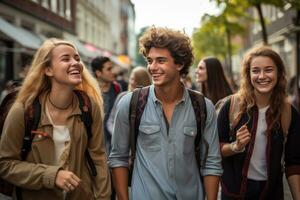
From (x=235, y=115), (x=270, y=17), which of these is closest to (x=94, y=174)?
(x=235, y=115)

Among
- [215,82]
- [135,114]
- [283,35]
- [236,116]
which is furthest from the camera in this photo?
[283,35]

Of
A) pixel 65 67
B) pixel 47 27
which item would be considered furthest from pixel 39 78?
pixel 47 27

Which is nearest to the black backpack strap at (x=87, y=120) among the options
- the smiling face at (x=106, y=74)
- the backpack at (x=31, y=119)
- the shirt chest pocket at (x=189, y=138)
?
the backpack at (x=31, y=119)

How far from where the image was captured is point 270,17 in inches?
1548

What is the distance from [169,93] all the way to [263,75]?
0.89 m

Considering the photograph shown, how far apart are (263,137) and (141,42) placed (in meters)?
1.14

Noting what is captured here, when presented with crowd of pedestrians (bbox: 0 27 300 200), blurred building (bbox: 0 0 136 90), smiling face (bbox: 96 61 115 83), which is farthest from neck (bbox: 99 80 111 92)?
crowd of pedestrians (bbox: 0 27 300 200)

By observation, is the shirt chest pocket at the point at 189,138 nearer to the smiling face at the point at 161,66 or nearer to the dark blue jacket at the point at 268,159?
the smiling face at the point at 161,66

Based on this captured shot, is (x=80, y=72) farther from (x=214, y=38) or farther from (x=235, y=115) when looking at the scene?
(x=214, y=38)

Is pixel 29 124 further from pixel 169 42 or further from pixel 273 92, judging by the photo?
pixel 273 92

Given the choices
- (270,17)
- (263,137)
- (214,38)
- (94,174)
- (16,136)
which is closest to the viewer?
(16,136)

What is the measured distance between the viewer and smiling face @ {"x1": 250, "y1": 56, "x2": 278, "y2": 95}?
3.94 meters

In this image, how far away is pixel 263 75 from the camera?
3.95 meters

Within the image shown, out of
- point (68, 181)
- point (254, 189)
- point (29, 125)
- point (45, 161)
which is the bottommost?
point (254, 189)
